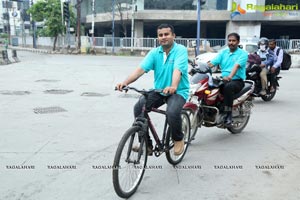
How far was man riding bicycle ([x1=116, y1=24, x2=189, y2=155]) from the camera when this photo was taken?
3.83 metres

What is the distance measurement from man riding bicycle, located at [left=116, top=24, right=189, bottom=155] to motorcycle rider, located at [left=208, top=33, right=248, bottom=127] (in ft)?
5.15

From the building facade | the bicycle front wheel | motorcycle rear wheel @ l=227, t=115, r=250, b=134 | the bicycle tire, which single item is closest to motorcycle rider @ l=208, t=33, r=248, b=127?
motorcycle rear wheel @ l=227, t=115, r=250, b=134

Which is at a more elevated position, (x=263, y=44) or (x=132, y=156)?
(x=263, y=44)

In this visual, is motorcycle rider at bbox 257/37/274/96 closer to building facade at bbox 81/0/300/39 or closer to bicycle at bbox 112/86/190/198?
bicycle at bbox 112/86/190/198

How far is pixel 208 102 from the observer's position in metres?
5.27

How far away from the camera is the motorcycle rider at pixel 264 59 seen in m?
9.00

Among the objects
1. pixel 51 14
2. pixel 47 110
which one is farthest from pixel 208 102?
pixel 51 14

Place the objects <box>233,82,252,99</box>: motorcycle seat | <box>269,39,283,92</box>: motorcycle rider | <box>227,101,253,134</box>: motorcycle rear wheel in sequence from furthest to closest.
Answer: <box>269,39,283,92</box>: motorcycle rider, <box>227,101,253,134</box>: motorcycle rear wheel, <box>233,82,252,99</box>: motorcycle seat

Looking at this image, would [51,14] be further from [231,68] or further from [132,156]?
[132,156]

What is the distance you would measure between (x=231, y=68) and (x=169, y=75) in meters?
2.13

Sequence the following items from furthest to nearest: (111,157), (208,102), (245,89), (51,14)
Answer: (51,14) < (245,89) < (208,102) < (111,157)

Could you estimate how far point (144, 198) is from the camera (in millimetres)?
3541

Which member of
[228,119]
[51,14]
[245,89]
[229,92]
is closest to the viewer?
[229,92]

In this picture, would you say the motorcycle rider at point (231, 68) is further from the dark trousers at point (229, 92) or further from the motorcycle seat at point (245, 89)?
the motorcycle seat at point (245, 89)
